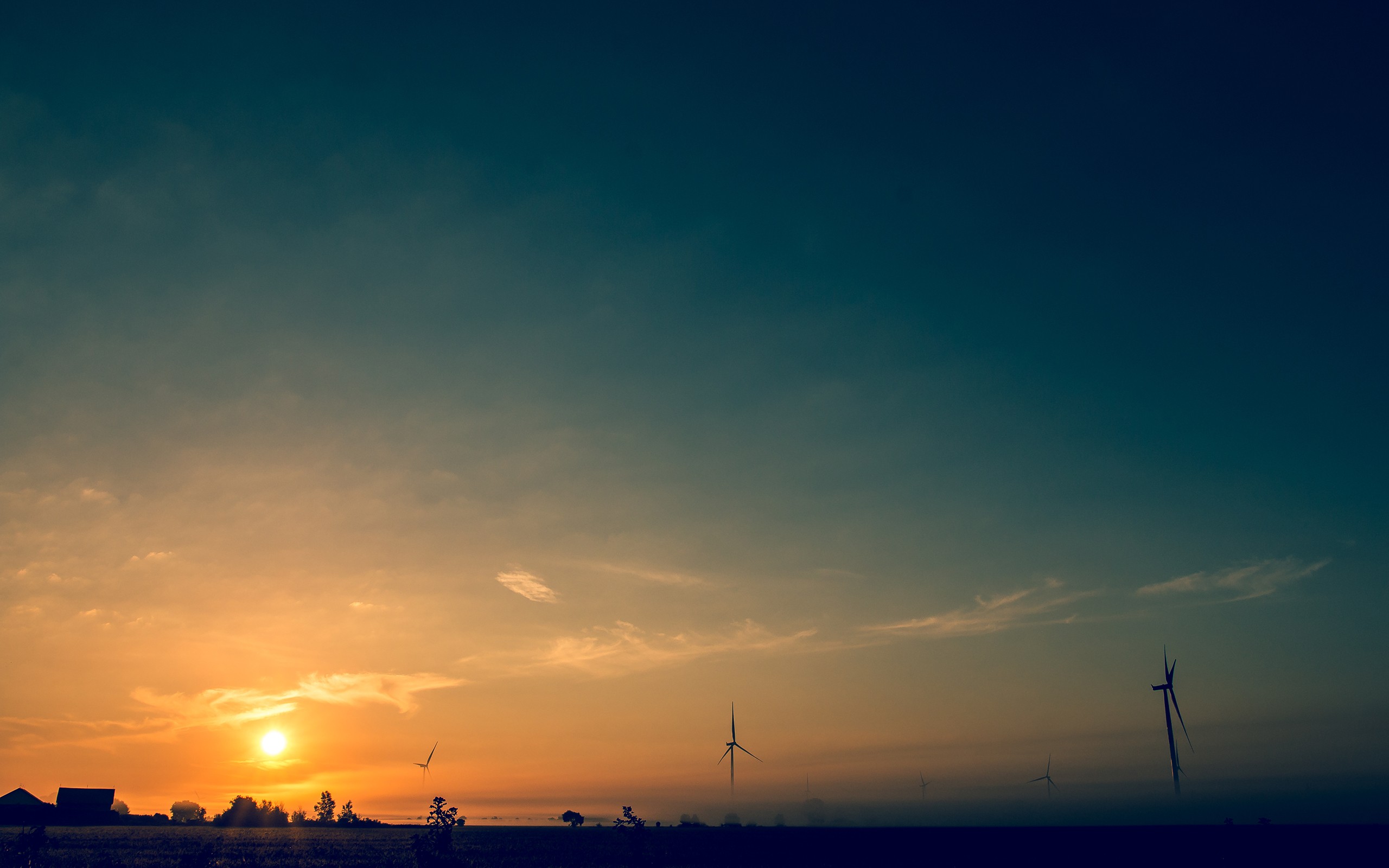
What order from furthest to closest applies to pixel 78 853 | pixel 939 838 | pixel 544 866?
pixel 939 838 < pixel 78 853 < pixel 544 866

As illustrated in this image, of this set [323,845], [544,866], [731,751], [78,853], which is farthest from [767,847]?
[78,853]

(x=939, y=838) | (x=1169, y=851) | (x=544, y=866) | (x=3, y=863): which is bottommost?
(x=939, y=838)

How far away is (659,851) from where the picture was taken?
114 meters

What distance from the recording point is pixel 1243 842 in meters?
163

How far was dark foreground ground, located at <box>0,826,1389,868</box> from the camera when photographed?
89.6 meters

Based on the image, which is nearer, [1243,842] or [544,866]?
[544,866]

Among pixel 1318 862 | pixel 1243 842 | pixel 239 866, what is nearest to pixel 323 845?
pixel 239 866

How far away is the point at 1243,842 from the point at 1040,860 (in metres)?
94.8

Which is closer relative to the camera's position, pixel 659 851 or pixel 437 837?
pixel 437 837

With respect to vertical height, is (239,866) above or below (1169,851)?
above

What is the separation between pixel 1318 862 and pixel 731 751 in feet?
305

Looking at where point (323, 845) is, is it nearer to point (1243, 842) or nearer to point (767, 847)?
point (767, 847)

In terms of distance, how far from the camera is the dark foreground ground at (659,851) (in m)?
89.6

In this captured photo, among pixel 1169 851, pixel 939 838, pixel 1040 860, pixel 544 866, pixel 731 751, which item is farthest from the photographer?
pixel 939 838
